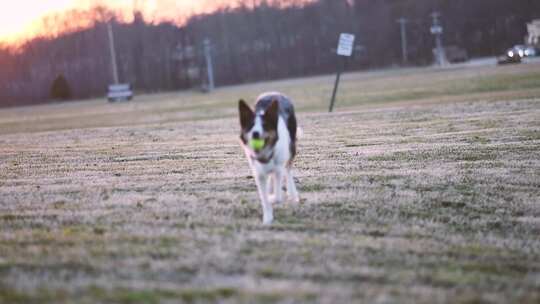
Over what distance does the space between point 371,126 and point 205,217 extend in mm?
12403

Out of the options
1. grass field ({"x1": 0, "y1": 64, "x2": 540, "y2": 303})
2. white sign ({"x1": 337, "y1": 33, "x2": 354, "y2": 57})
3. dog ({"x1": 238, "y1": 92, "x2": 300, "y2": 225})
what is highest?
white sign ({"x1": 337, "y1": 33, "x2": 354, "y2": 57})

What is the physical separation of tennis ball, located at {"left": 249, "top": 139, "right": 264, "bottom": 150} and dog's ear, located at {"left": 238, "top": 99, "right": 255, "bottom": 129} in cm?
26

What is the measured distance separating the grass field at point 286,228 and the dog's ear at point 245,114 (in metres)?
1.08

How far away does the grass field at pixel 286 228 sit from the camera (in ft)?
16.9

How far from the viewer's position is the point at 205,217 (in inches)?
296

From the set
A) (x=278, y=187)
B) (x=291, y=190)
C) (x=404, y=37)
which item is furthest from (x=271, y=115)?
(x=404, y=37)

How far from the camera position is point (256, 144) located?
6977mm

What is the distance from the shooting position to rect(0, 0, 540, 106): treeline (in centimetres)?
10281

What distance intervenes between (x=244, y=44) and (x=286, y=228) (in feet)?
349

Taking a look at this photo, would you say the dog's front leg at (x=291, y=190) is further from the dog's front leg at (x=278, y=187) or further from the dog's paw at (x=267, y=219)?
the dog's paw at (x=267, y=219)

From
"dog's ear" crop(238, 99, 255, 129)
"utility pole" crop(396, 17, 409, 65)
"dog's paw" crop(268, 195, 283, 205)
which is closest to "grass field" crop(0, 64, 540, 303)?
"dog's paw" crop(268, 195, 283, 205)

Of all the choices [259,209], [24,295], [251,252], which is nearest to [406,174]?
[259,209]

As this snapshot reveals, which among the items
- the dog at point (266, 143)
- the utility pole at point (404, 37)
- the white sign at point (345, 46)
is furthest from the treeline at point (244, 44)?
the dog at point (266, 143)

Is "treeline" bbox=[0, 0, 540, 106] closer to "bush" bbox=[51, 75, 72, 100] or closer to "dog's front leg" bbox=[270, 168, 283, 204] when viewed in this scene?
"bush" bbox=[51, 75, 72, 100]
